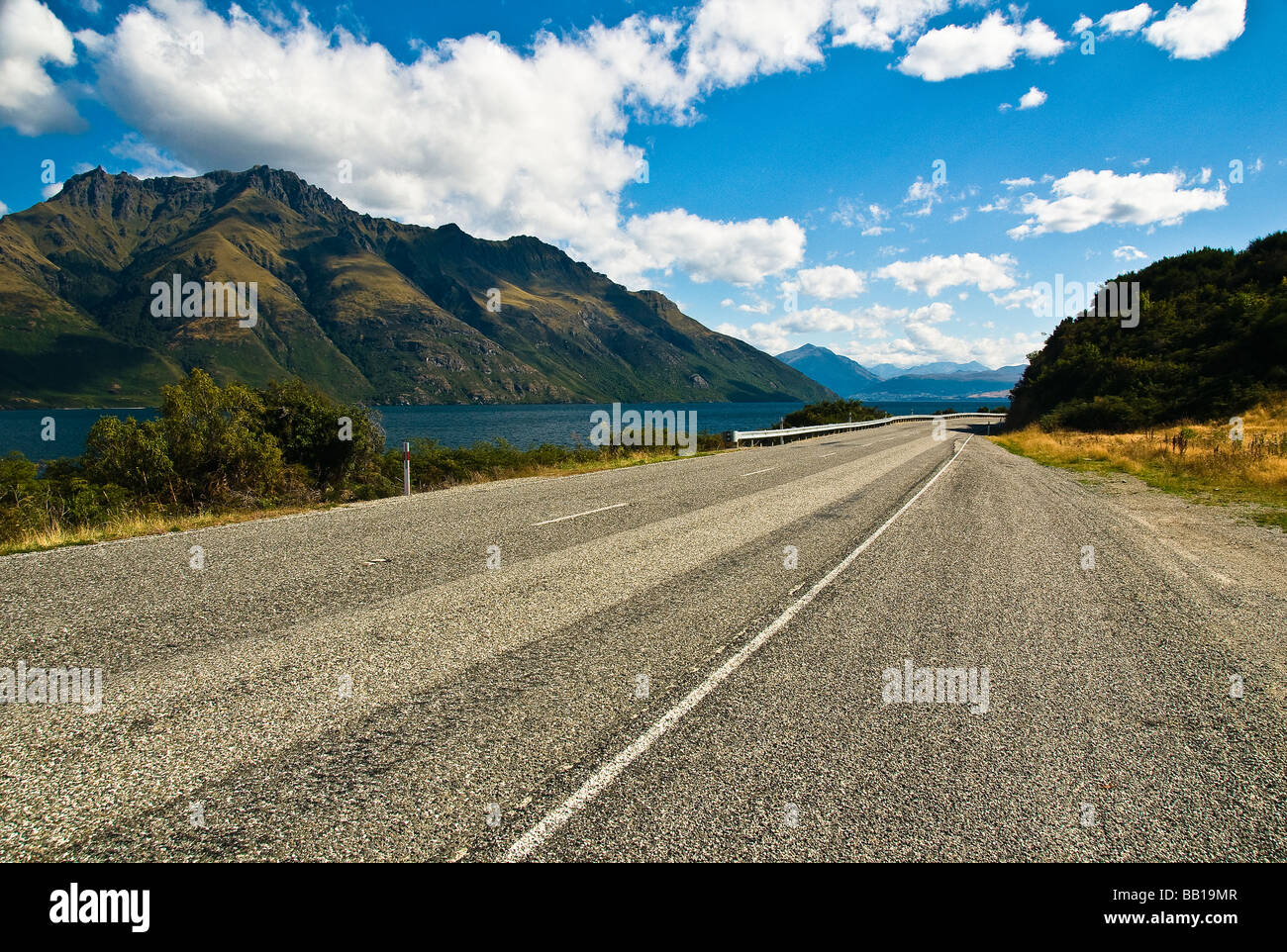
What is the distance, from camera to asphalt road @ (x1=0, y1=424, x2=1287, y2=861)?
2.92m

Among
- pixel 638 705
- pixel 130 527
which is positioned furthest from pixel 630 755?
pixel 130 527

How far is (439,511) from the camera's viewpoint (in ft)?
38.2

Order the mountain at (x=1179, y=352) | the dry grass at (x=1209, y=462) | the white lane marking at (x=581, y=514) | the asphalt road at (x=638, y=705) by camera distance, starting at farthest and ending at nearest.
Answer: the mountain at (x=1179, y=352), the dry grass at (x=1209, y=462), the white lane marking at (x=581, y=514), the asphalt road at (x=638, y=705)

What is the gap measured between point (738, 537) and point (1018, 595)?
384 centimetres

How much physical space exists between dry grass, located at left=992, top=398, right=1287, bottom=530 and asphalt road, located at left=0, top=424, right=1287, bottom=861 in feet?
26.0

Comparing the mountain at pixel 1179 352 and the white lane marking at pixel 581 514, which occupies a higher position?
the mountain at pixel 1179 352

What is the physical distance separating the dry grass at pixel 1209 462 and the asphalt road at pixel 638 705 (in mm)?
7925

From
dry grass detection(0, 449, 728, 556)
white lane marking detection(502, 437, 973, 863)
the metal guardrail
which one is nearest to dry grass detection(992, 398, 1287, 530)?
white lane marking detection(502, 437, 973, 863)

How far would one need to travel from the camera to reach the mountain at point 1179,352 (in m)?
40.3

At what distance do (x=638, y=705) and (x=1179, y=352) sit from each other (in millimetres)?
61237

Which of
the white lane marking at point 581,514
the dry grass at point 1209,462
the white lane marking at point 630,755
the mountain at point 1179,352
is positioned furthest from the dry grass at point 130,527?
the mountain at point 1179,352

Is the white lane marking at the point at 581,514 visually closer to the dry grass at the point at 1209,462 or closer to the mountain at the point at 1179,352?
the dry grass at the point at 1209,462

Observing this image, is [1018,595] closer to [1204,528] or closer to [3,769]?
[1204,528]
